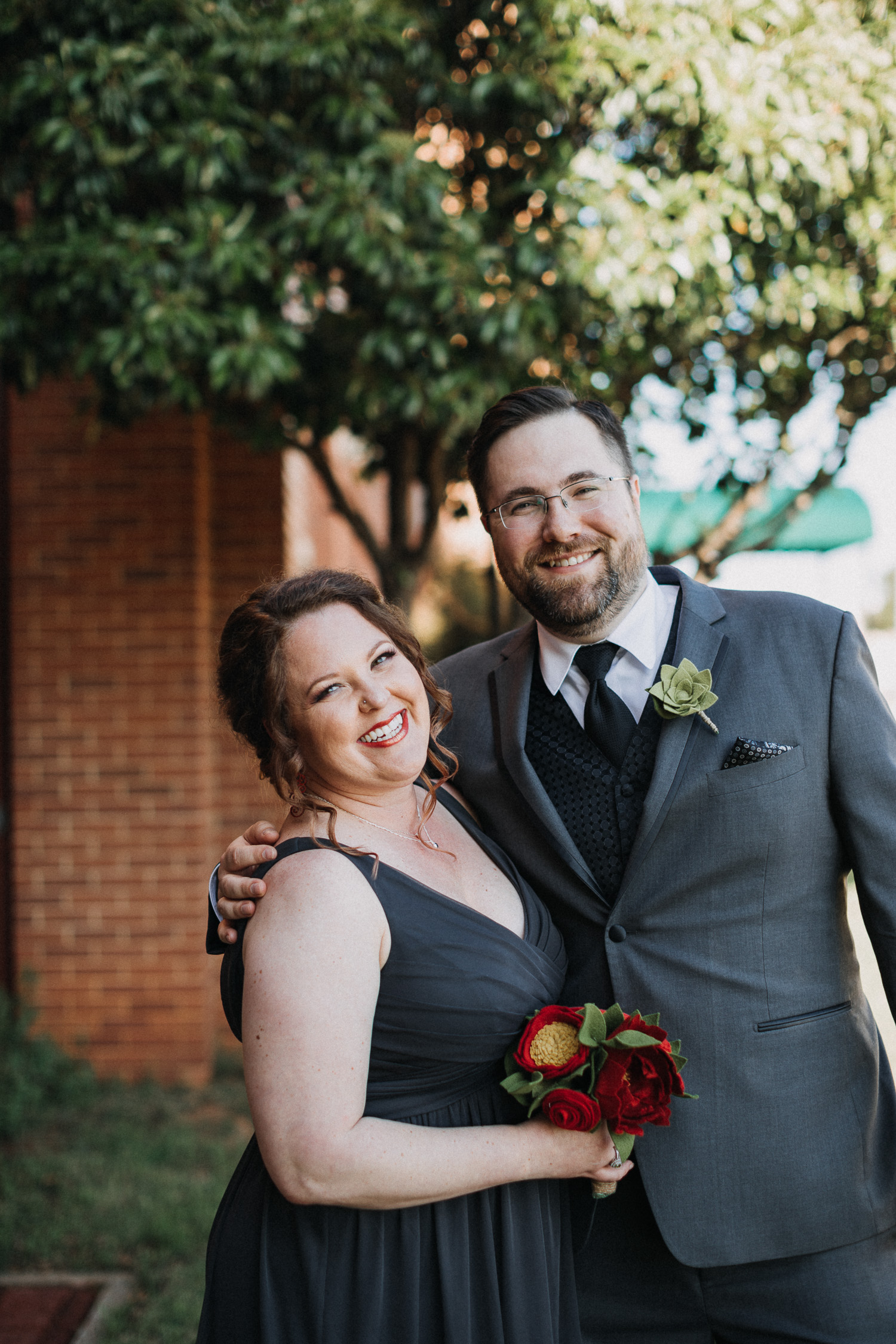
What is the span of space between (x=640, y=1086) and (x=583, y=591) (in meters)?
0.94

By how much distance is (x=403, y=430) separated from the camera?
16.1 feet

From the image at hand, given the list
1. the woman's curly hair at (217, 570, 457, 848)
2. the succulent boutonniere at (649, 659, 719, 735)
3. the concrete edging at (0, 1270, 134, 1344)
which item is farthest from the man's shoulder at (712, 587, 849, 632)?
the concrete edging at (0, 1270, 134, 1344)

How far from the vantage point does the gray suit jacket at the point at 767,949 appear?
2.05m

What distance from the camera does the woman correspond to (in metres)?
1.77

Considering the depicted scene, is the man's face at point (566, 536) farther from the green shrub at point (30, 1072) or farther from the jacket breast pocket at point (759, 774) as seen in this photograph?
the green shrub at point (30, 1072)

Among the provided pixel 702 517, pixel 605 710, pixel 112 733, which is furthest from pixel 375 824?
pixel 112 733

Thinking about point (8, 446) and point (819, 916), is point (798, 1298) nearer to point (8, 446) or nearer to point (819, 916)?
point (819, 916)

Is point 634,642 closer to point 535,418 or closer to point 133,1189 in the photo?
point 535,418

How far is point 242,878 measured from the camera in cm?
198

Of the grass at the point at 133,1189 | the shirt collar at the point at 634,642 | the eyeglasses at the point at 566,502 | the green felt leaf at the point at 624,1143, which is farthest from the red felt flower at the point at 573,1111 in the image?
the grass at the point at 133,1189

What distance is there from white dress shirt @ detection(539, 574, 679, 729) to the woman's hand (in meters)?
0.78

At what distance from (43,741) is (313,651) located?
3.97 m

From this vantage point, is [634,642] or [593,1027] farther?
[634,642]

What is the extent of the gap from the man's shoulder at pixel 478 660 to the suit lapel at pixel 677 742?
0.42 meters
